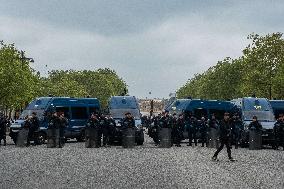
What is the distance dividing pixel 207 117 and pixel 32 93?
35387mm

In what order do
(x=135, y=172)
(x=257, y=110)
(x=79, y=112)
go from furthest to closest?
(x=79, y=112) < (x=257, y=110) < (x=135, y=172)

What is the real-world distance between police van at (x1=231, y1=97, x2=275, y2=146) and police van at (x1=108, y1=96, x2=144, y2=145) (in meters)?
4.91

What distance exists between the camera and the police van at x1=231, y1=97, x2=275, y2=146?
1093 inches

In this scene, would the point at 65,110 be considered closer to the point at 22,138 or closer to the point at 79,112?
the point at 79,112

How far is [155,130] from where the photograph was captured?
99.7ft

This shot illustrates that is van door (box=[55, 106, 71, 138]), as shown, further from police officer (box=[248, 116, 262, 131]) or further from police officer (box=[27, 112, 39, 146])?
police officer (box=[248, 116, 262, 131])

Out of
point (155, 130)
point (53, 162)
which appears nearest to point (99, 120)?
point (155, 130)

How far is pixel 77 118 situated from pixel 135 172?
668 inches

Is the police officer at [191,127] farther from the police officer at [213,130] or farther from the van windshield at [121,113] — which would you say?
the van windshield at [121,113]

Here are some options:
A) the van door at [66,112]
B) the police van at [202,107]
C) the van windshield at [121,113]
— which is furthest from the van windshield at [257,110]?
the van door at [66,112]

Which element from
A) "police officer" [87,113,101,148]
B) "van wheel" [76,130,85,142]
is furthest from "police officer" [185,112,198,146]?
"van wheel" [76,130,85,142]

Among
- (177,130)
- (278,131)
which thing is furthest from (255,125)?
(177,130)

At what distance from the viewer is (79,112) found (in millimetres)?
31750

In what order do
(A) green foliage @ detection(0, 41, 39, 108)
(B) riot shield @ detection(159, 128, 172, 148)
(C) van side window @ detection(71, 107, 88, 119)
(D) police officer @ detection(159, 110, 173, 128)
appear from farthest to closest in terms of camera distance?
(A) green foliage @ detection(0, 41, 39, 108) → (C) van side window @ detection(71, 107, 88, 119) → (D) police officer @ detection(159, 110, 173, 128) → (B) riot shield @ detection(159, 128, 172, 148)
